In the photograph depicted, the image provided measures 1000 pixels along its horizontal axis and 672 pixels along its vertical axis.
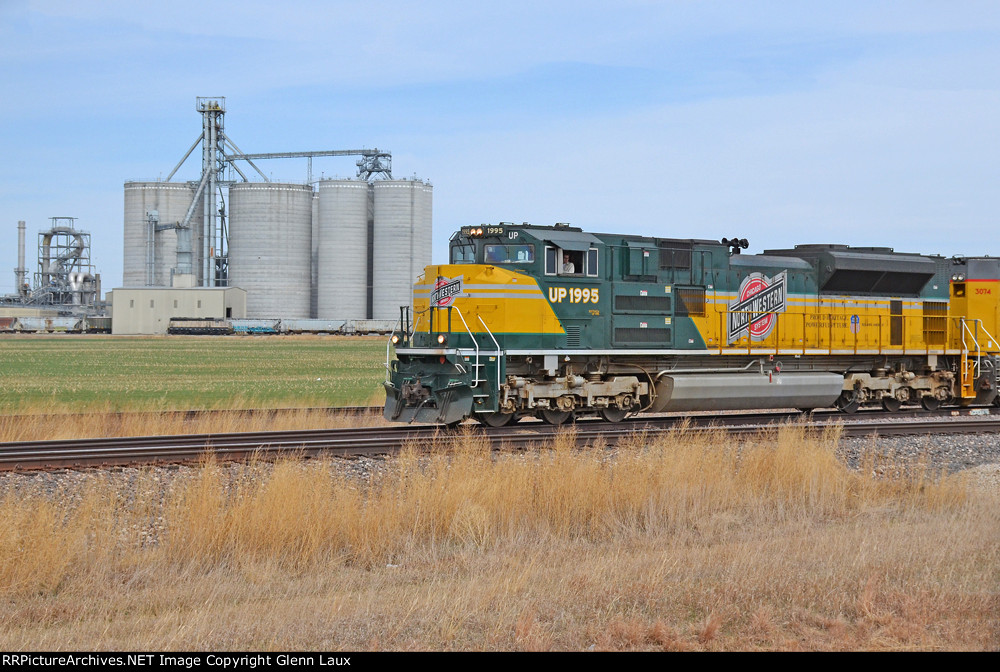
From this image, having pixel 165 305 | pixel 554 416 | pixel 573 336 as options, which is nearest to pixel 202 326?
pixel 165 305

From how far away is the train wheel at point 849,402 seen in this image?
19234 millimetres

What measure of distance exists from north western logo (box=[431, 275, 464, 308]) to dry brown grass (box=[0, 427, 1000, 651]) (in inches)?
169

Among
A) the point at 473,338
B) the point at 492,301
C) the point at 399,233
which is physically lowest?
the point at 473,338

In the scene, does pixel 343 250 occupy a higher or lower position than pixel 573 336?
higher

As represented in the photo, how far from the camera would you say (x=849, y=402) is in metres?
19.3

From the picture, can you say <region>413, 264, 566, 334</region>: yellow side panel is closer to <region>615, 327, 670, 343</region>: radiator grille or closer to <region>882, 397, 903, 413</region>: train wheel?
<region>615, 327, 670, 343</region>: radiator grille

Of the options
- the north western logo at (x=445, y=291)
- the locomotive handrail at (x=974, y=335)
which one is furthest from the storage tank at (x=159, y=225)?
the locomotive handrail at (x=974, y=335)

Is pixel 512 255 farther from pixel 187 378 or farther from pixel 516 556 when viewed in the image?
pixel 187 378

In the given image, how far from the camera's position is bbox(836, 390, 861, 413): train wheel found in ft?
63.1

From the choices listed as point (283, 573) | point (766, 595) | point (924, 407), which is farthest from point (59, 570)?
point (924, 407)

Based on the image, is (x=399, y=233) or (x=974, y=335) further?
(x=399, y=233)

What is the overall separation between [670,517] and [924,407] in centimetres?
1325

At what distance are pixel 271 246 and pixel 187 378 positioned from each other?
4538 cm
